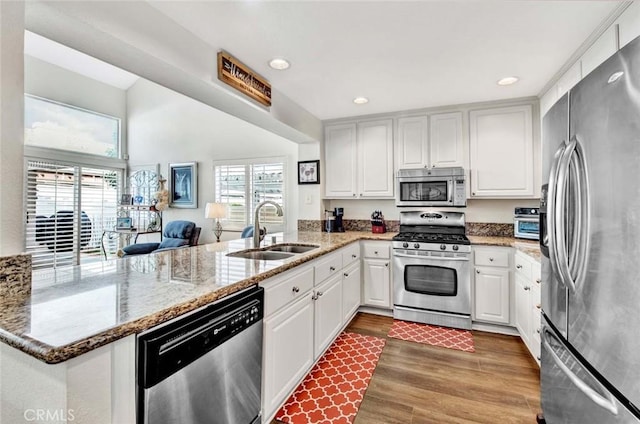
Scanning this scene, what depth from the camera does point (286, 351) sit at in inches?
67.0

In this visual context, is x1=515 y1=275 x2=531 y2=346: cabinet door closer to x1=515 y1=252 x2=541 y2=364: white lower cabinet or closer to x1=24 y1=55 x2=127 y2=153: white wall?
x1=515 y1=252 x2=541 y2=364: white lower cabinet

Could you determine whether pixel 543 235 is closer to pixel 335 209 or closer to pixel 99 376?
pixel 99 376

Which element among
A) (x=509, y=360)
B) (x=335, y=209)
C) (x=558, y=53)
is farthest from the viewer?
(x=335, y=209)

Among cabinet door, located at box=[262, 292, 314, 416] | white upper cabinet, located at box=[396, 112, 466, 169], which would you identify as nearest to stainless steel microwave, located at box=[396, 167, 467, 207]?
white upper cabinet, located at box=[396, 112, 466, 169]

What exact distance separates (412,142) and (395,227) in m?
1.08

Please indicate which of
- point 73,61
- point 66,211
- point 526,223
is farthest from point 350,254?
point 73,61

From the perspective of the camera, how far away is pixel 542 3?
62.3 inches

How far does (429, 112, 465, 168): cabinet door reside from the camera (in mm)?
3209

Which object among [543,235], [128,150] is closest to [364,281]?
[543,235]

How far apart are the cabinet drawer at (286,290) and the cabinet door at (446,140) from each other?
2160mm

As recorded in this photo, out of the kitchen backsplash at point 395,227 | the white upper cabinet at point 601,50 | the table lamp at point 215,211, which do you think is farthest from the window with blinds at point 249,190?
the white upper cabinet at point 601,50

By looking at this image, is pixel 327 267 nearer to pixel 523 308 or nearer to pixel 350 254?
pixel 350 254

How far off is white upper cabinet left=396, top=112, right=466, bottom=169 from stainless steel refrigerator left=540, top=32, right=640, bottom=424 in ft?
6.48

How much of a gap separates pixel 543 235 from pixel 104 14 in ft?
7.75
